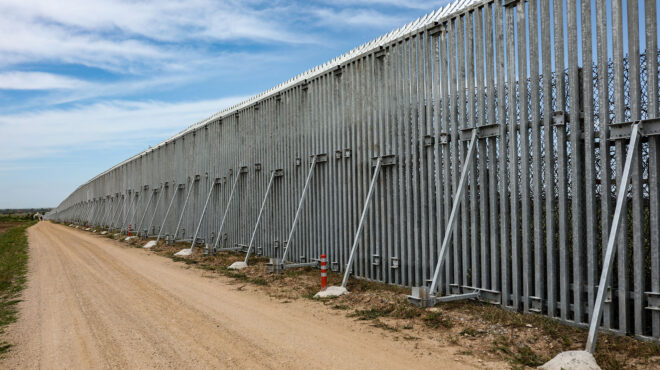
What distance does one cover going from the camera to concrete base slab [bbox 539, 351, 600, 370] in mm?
6035

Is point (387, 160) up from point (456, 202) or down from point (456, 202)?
up

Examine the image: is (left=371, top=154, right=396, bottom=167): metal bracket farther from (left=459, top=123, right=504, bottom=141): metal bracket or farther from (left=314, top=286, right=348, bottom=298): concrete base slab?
(left=314, top=286, right=348, bottom=298): concrete base slab

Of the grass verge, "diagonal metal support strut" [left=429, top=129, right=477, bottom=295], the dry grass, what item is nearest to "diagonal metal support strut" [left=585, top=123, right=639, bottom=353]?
the dry grass

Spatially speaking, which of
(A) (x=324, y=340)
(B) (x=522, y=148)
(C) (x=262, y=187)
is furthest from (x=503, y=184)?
(C) (x=262, y=187)

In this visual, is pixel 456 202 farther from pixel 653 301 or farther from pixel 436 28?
pixel 436 28

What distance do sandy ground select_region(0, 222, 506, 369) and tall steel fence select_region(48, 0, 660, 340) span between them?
2627 millimetres

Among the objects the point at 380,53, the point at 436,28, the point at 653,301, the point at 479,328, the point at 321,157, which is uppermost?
the point at 380,53

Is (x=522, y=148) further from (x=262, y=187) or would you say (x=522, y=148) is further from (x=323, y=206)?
(x=262, y=187)

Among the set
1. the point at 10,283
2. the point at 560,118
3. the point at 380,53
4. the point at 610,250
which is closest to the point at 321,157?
the point at 380,53

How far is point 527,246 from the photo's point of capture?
885 centimetres

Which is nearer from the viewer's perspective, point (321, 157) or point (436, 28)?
point (436, 28)

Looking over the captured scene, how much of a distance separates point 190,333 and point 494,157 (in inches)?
260

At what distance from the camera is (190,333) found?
8.68 meters

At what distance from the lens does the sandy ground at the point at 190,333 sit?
23.3ft
